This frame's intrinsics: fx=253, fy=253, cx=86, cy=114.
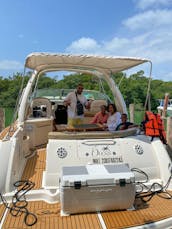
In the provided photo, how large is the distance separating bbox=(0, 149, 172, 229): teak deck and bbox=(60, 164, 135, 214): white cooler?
9 cm

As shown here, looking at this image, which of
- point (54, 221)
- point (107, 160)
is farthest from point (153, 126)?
point (54, 221)

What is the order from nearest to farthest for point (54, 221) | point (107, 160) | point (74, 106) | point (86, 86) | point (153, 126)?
1. point (54, 221)
2. point (107, 160)
3. point (153, 126)
4. point (74, 106)
5. point (86, 86)

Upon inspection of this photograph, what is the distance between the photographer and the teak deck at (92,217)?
91.4 inches

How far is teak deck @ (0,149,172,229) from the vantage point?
232 centimetres

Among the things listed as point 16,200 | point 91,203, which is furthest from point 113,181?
point 16,200

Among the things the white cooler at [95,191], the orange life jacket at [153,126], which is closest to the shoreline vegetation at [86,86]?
the orange life jacket at [153,126]

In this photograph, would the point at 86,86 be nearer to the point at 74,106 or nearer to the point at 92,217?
the point at 74,106

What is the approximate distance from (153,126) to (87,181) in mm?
1594

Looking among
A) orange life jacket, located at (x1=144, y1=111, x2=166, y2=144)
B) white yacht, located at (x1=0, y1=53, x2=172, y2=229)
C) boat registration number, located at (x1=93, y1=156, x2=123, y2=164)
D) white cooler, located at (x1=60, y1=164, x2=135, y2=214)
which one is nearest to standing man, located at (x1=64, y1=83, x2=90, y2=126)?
white yacht, located at (x1=0, y1=53, x2=172, y2=229)

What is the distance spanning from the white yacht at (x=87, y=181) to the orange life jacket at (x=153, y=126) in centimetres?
13

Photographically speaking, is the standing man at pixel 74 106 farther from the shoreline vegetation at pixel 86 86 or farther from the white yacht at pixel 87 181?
the shoreline vegetation at pixel 86 86

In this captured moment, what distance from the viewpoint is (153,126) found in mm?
3602

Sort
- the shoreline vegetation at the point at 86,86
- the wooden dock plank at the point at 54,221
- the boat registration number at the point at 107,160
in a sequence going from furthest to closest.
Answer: the shoreline vegetation at the point at 86,86 < the boat registration number at the point at 107,160 < the wooden dock plank at the point at 54,221

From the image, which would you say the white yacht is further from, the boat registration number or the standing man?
the standing man
